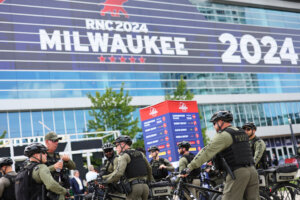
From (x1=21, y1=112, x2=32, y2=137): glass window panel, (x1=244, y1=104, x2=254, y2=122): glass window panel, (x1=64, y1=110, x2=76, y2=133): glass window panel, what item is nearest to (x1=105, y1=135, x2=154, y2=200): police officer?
(x1=21, y1=112, x2=32, y2=137): glass window panel

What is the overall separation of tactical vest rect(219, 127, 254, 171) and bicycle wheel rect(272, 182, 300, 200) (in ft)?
8.71

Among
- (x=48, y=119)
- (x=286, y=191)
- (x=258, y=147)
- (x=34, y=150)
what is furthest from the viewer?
(x=48, y=119)

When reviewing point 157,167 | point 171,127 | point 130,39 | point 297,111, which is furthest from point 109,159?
point 297,111

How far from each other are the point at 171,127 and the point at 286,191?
6.44m

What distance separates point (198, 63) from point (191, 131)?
112 ft

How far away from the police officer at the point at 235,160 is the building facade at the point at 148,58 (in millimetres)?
30884

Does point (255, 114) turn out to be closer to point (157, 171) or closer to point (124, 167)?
point (157, 171)

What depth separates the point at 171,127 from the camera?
15.1 m

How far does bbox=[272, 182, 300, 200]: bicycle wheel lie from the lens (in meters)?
8.92

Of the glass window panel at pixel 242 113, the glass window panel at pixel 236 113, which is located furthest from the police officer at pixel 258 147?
the glass window panel at pixel 242 113

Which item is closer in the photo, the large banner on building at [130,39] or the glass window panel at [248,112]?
the large banner on building at [130,39]

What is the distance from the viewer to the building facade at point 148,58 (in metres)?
38.9

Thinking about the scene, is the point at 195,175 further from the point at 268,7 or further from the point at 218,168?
the point at 268,7

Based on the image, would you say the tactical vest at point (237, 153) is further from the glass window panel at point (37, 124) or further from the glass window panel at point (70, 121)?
the glass window panel at point (70, 121)
